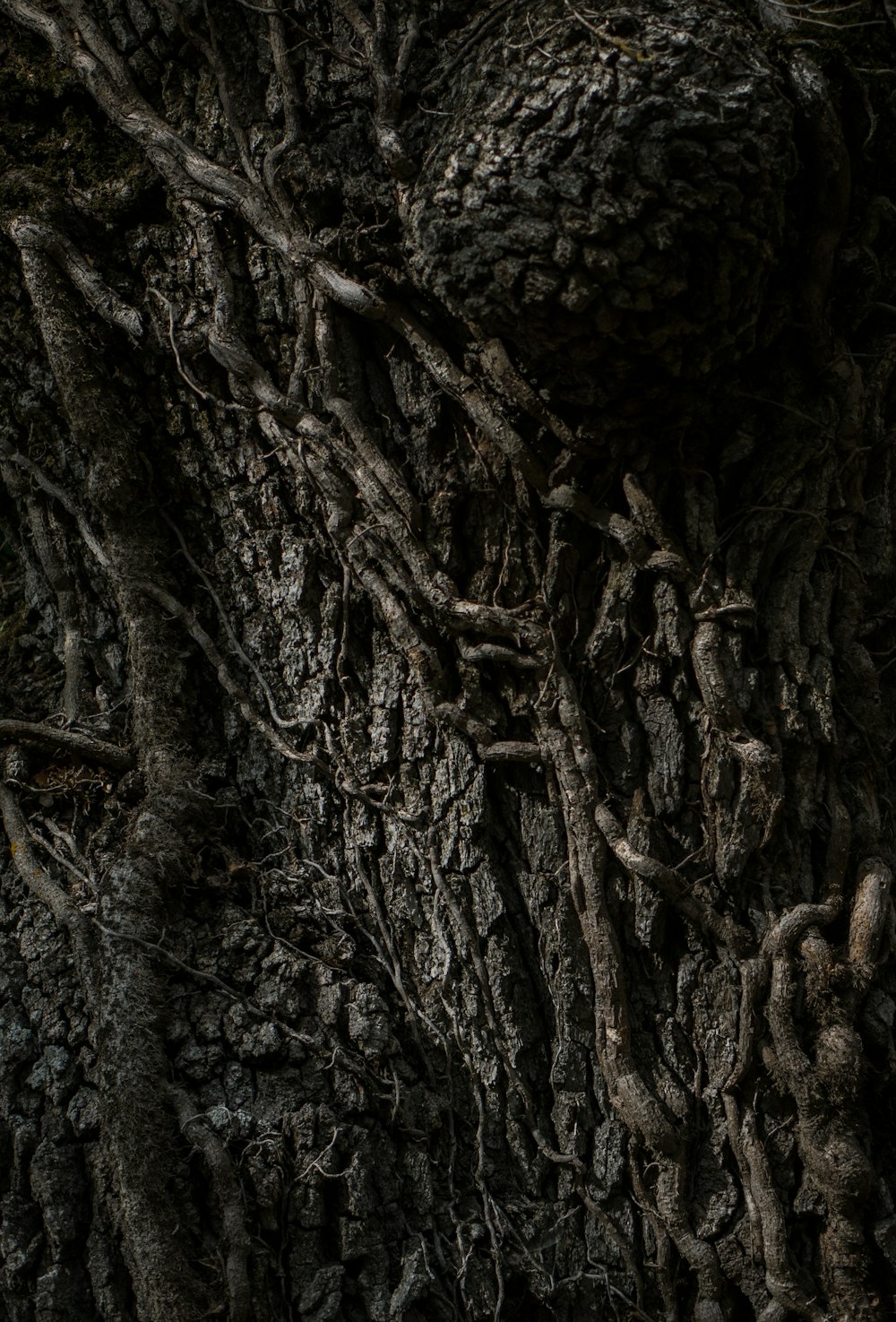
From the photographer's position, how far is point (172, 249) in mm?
2447

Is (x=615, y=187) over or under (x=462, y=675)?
over

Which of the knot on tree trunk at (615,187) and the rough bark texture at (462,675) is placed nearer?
the knot on tree trunk at (615,187)

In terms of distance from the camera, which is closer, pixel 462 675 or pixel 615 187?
pixel 615 187

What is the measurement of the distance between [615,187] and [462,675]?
100 cm

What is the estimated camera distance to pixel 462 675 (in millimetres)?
2324

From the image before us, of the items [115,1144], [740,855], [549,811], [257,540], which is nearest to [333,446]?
[257,540]

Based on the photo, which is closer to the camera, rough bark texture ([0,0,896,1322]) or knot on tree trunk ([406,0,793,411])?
knot on tree trunk ([406,0,793,411])

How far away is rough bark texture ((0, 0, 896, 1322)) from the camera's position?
2047 mm

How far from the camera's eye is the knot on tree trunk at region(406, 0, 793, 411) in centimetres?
191

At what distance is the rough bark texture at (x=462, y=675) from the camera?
2.05 meters

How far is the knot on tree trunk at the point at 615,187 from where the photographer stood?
1.91 metres

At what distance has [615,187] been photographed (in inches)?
75.7

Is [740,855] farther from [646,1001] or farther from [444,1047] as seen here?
[444,1047]

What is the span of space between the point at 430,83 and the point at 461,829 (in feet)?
5.05
